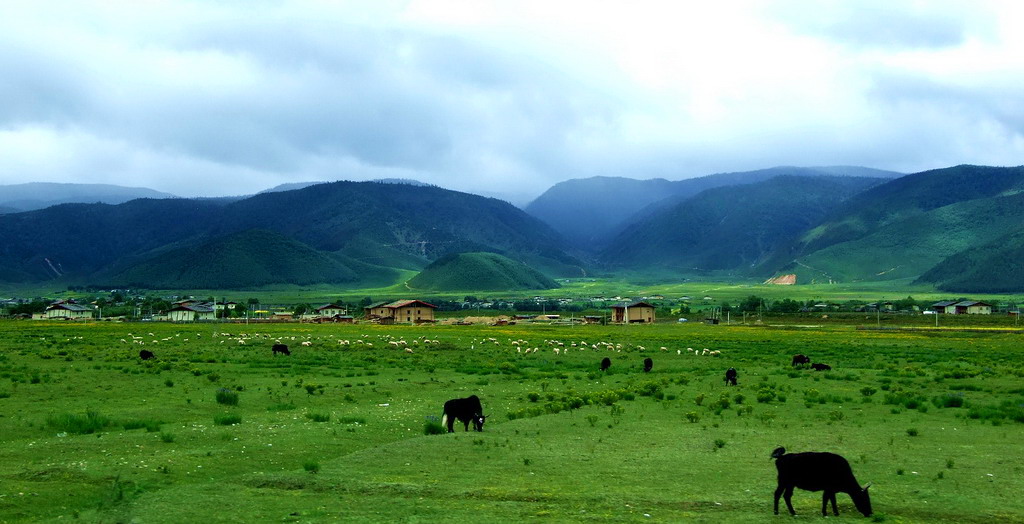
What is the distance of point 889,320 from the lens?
100312mm

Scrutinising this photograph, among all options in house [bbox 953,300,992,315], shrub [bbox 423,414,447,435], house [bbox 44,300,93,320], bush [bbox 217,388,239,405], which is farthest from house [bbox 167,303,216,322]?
house [bbox 953,300,992,315]

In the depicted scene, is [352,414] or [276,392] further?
[276,392]

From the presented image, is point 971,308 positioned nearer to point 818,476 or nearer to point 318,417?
point 318,417

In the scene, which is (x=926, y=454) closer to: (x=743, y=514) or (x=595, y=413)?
(x=743, y=514)

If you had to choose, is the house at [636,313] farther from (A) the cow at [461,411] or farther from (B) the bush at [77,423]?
(B) the bush at [77,423]

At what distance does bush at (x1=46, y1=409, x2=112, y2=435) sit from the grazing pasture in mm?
64

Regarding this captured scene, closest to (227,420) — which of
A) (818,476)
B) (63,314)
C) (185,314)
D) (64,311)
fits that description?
(818,476)

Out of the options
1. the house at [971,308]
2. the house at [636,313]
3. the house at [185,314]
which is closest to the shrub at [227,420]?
the house at [636,313]

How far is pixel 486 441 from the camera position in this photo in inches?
728

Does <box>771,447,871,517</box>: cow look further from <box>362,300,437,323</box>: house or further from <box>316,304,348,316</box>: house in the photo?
<box>316,304,348,316</box>: house

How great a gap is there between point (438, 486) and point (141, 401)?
1465 centimetres

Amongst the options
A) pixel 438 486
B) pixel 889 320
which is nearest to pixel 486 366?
pixel 438 486

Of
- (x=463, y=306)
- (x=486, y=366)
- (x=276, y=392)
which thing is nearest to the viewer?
(x=276, y=392)

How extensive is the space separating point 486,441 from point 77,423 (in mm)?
9788
